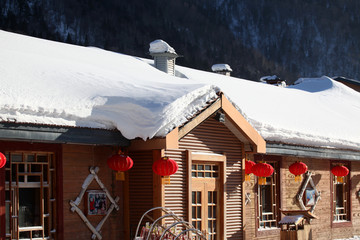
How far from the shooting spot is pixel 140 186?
13.2 metres

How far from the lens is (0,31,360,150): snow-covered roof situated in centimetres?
1145

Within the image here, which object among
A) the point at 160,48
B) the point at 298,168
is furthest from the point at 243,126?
the point at 160,48

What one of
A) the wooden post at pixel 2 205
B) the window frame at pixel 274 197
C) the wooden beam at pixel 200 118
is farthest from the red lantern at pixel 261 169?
the wooden post at pixel 2 205

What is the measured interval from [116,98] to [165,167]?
1.60 metres

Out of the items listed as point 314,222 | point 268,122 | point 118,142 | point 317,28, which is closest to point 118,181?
point 118,142

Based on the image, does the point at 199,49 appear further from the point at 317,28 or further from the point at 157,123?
the point at 157,123

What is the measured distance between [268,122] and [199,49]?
6927cm

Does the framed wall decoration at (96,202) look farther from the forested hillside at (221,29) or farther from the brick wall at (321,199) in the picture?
the forested hillside at (221,29)

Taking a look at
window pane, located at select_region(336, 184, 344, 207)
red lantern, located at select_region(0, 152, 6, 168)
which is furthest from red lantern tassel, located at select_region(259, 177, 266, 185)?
red lantern, located at select_region(0, 152, 6, 168)

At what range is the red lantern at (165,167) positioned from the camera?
493 inches

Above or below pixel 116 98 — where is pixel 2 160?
below

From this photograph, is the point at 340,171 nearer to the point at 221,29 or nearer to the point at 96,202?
the point at 96,202

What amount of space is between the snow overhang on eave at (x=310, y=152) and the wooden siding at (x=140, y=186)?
4.08 m

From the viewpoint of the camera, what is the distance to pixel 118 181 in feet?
43.4
